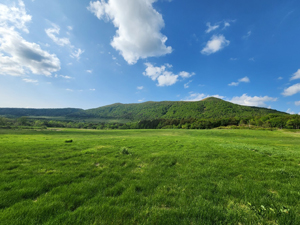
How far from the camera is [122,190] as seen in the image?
584 cm

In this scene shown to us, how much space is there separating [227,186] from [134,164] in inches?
249

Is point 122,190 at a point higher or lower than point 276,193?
lower

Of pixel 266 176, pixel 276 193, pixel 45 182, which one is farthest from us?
pixel 266 176

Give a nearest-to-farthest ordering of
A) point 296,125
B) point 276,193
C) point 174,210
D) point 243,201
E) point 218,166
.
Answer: point 174,210 → point 243,201 → point 276,193 → point 218,166 → point 296,125

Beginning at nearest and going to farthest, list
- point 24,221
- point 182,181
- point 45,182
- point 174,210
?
point 24,221 → point 174,210 → point 45,182 → point 182,181

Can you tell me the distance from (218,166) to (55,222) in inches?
387

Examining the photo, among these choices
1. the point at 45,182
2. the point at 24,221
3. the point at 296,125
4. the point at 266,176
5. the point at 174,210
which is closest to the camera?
the point at 24,221

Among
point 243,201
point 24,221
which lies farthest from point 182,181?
point 24,221

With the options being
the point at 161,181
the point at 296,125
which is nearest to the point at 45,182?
the point at 161,181

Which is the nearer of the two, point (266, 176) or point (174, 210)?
point (174, 210)

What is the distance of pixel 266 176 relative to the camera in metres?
7.37

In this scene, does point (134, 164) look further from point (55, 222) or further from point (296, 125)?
point (296, 125)

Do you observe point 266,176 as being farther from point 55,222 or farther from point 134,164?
point 55,222

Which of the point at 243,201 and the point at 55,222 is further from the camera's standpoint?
the point at 243,201
